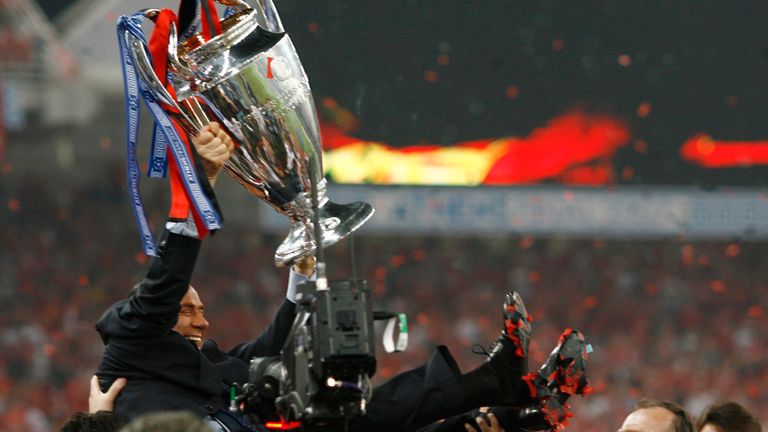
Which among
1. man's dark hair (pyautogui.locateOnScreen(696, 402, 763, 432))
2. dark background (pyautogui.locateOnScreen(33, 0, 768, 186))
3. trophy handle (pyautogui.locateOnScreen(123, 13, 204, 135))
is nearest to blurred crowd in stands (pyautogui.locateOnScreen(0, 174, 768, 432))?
dark background (pyautogui.locateOnScreen(33, 0, 768, 186))

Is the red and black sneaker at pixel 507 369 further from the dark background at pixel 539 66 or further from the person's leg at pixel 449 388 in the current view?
the dark background at pixel 539 66

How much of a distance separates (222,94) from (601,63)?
17.7 feet

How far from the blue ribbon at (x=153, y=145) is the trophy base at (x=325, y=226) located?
250 millimetres

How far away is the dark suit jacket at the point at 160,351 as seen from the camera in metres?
2.01

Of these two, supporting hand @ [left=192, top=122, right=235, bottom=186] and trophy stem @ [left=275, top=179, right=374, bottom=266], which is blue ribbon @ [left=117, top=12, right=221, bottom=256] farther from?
trophy stem @ [left=275, top=179, right=374, bottom=266]

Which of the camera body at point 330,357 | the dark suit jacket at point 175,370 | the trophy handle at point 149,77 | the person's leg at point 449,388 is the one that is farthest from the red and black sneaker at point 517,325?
the trophy handle at point 149,77

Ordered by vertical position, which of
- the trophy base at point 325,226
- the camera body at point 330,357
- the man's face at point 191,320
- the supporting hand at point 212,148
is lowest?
the camera body at point 330,357

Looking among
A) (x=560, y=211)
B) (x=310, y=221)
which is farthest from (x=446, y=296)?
(x=310, y=221)

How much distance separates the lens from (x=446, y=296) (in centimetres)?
810

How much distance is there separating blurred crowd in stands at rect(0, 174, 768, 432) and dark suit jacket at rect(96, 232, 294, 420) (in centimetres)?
485

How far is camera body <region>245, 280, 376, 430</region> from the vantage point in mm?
1692

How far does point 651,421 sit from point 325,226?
71 cm

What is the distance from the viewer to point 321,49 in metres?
6.49

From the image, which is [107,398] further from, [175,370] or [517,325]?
[517,325]
